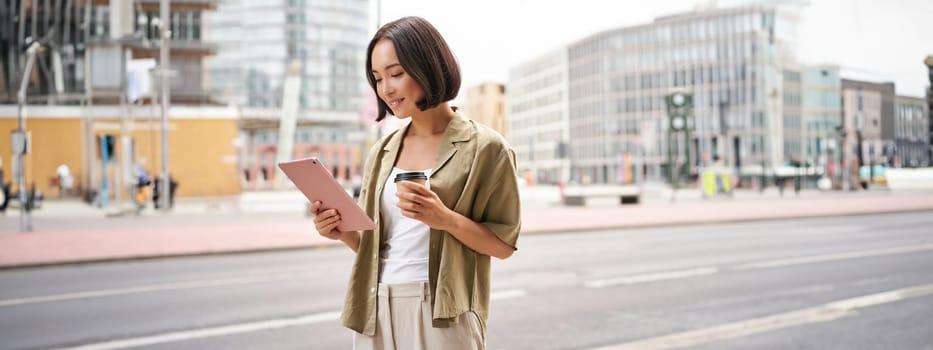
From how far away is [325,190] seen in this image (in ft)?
7.81

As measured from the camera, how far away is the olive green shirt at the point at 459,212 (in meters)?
2.36

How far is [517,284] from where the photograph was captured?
9.88 m

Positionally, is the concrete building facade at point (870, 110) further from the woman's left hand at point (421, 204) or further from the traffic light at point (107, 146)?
the traffic light at point (107, 146)

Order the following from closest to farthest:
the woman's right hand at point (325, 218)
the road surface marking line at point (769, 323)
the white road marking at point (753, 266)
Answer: the woman's right hand at point (325, 218), the road surface marking line at point (769, 323), the white road marking at point (753, 266)

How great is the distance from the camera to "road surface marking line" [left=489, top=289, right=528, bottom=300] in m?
8.85

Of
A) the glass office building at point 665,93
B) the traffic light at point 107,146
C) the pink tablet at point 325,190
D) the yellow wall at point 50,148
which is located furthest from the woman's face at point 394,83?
the glass office building at point 665,93

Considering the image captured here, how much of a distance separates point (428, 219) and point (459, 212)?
0.16m

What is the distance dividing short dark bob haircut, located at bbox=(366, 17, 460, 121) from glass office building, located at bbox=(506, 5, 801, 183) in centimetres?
9158

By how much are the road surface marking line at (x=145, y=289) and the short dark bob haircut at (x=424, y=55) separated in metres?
7.99

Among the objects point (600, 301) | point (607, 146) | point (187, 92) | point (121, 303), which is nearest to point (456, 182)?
point (600, 301)

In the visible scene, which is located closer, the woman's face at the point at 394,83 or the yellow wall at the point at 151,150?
the woman's face at the point at 394,83

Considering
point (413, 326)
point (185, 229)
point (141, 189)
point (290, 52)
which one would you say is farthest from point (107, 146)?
point (290, 52)

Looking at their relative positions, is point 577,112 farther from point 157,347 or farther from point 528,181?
point 157,347

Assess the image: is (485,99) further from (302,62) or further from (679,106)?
(679,106)
